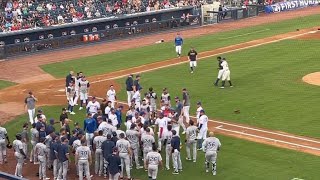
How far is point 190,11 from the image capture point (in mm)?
56000

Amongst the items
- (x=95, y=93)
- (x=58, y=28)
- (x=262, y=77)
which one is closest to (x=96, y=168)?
(x=95, y=93)

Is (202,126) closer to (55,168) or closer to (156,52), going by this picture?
(55,168)

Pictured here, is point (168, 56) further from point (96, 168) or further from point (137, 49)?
point (96, 168)

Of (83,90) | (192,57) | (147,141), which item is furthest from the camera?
(192,57)

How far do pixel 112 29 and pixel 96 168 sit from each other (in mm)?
31585

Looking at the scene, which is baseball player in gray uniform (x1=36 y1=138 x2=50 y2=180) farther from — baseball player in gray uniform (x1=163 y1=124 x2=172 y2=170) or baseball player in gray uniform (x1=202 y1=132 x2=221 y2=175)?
baseball player in gray uniform (x1=202 y1=132 x2=221 y2=175)

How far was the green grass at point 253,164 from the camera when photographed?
17719mm

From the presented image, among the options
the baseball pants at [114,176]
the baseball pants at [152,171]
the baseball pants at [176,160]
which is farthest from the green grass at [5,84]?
the baseball pants at [152,171]

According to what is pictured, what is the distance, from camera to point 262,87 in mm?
29141

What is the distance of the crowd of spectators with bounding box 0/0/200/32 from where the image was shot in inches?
1818

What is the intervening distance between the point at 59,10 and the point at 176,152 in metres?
34.0

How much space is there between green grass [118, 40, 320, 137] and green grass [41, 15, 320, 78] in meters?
3.91

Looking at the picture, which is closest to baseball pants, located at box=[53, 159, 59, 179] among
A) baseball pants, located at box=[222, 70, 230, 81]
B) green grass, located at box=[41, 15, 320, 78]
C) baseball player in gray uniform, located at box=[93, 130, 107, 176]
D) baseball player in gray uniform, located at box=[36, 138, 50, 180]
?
baseball player in gray uniform, located at box=[36, 138, 50, 180]

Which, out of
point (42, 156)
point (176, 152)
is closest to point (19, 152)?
point (42, 156)
